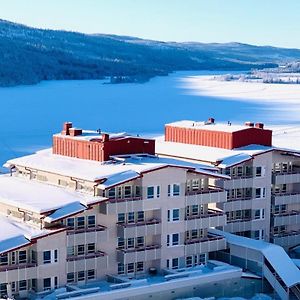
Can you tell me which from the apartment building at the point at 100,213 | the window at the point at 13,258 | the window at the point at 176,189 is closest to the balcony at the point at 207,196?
the apartment building at the point at 100,213

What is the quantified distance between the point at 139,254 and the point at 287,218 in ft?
32.0

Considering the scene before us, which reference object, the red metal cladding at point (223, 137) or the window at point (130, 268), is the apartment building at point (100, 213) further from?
the red metal cladding at point (223, 137)

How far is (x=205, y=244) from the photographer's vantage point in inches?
1261

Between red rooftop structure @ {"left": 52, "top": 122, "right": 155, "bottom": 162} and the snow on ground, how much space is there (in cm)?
4477

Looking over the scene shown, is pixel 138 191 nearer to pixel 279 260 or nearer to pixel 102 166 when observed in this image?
pixel 102 166

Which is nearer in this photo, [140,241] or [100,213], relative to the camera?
[100,213]

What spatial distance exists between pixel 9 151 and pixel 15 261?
2773 centimetres

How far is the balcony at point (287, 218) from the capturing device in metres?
37.1

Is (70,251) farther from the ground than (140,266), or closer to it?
farther from the ground

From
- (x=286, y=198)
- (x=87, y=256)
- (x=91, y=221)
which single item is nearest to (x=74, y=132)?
(x=91, y=221)

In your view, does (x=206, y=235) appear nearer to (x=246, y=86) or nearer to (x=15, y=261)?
(x=15, y=261)

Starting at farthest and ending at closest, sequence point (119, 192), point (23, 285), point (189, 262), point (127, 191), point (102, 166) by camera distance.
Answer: point (189, 262) → point (102, 166) → point (127, 191) → point (119, 192) → point (23, 285)

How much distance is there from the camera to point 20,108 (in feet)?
263

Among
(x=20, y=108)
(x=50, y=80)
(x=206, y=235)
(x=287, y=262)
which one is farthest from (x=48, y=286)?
(x=50, y=80)
